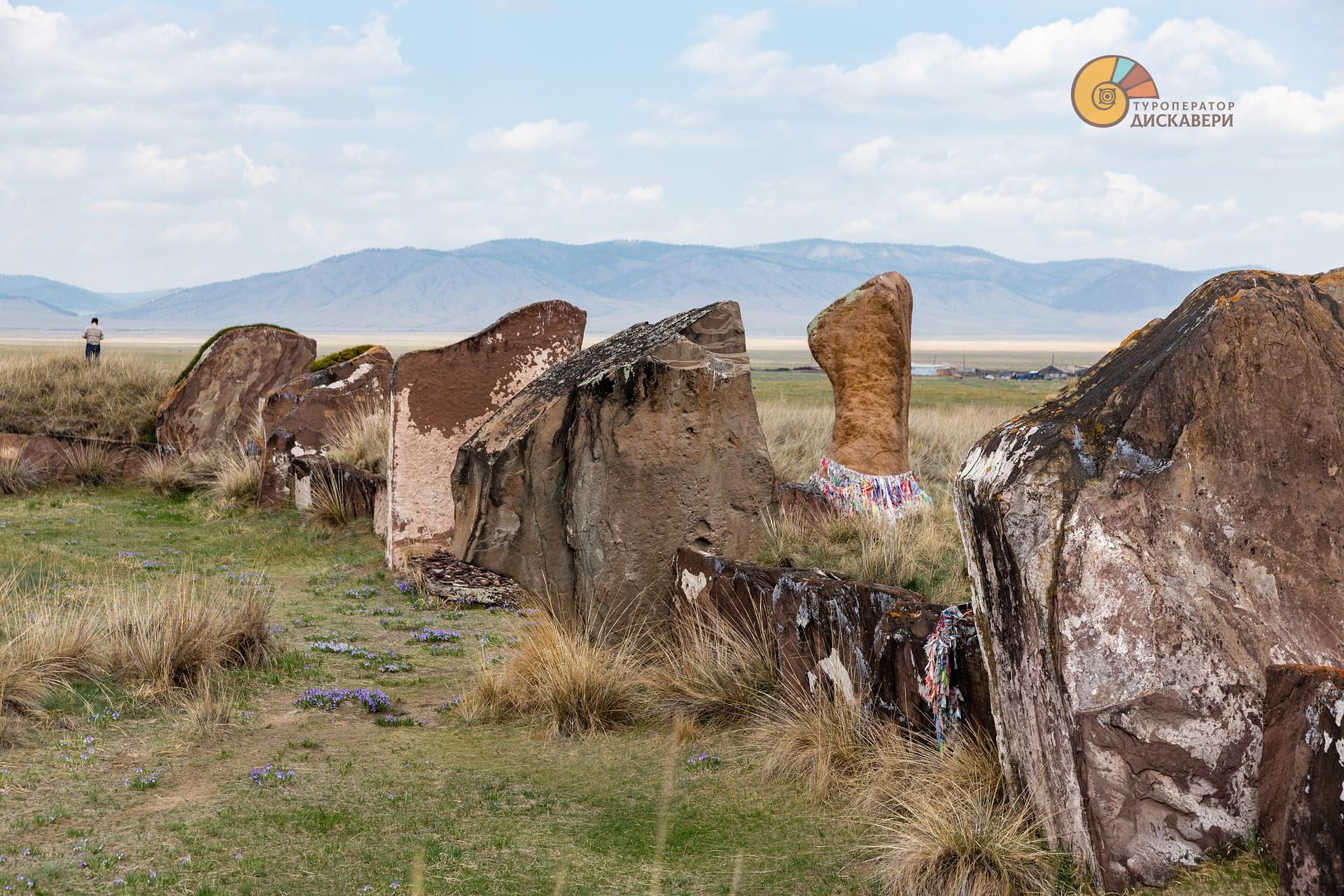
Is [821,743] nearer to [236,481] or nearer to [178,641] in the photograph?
[178,641]

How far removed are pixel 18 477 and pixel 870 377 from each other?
10589 mm

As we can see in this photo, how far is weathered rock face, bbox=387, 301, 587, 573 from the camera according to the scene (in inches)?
415

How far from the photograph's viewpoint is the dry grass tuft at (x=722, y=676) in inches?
241

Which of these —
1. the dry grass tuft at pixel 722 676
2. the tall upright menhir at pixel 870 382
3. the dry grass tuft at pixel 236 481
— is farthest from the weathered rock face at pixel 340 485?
the dry grass tuft at pixel 722 676

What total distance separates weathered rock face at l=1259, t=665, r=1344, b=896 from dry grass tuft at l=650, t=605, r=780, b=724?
2.77m

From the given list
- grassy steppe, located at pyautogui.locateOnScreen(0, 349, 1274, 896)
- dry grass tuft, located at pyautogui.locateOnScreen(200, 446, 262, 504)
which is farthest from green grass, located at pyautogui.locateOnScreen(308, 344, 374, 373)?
grassy steppe, located at pyautogui.locateOnScreen(0, 349, 1274, 896)

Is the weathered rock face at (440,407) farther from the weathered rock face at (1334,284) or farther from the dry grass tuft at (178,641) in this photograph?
the weathered rock face at (1334,284)

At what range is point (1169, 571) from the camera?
156 inches

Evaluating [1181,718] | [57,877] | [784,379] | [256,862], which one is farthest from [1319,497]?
[784,379]

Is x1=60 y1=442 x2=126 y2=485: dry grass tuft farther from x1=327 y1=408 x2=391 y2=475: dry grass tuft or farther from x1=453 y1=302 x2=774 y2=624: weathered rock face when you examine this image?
x1=453 y1=302 x2=774 y2=624: weathered rock face

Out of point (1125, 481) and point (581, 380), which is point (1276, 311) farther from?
point (581, 380)

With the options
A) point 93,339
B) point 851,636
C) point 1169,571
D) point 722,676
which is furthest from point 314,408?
point 93,339

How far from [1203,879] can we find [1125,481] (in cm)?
124

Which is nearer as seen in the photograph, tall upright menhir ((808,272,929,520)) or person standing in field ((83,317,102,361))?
tall upright menhir ((808,272,929,520))
